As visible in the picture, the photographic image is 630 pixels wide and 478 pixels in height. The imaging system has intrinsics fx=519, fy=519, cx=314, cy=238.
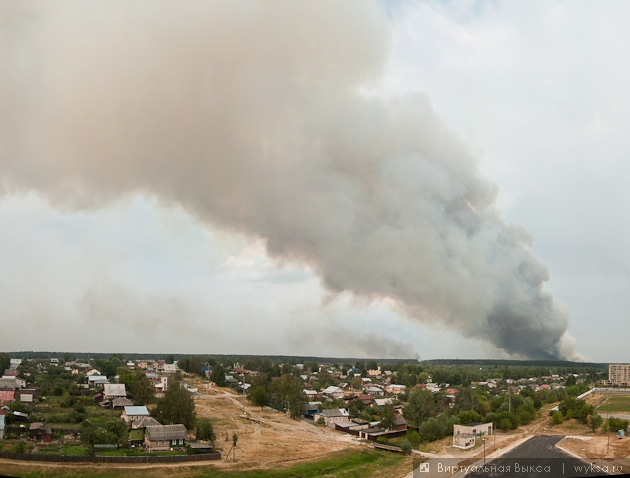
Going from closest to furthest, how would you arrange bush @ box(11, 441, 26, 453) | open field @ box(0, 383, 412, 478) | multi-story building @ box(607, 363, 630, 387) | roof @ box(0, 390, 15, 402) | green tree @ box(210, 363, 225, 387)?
open field @ box(0, 383, 412, 478) → bush @ box(11, 441, 26, 453) → roof @ box(0, 390, 15, 402) → green tree @ box(210, 363, 225, 387) → multi-story building @ box(607, 363, 630, 387)

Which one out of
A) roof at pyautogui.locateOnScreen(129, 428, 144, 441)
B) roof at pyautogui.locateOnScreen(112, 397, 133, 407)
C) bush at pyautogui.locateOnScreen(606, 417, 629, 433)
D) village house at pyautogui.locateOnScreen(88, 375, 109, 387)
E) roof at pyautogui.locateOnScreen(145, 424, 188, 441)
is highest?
bush at pyautogui.locateOnScreen(606, 417, 629, 433)

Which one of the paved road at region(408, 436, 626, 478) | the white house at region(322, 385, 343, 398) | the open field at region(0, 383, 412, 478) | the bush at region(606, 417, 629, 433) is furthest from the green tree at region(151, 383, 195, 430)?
the bush at region(606, 417, 629, 433)

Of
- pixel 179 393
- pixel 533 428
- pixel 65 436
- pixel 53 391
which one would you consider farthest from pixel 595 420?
pixel 53 391

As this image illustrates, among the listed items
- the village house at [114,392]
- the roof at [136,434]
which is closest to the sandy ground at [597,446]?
the roof at [136,434]

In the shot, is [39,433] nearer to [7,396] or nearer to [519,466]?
[7,396]

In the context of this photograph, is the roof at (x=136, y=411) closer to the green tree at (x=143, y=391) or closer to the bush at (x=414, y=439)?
the green tree at (x=143, y=391)

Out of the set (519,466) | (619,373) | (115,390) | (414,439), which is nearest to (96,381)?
(115,390)

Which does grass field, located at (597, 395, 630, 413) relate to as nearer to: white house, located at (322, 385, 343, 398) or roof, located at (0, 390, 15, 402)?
white house, located at (322, 385, 343, 398)
